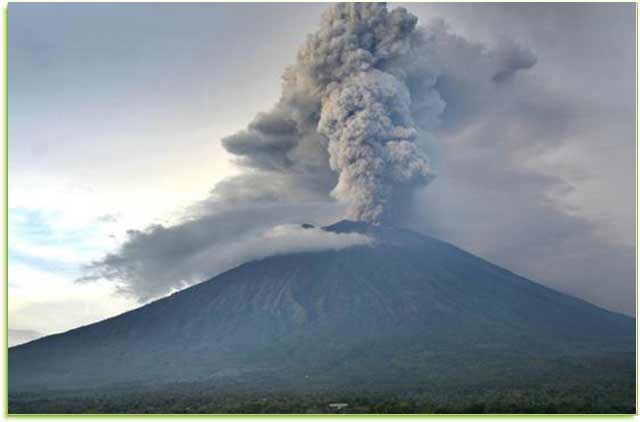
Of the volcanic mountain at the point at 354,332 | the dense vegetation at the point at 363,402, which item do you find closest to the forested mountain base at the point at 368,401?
the dense vegetation at the point at 363,402

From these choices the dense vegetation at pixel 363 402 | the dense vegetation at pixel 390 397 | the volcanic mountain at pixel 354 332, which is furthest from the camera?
the volcanic mountain at pixel 354 332

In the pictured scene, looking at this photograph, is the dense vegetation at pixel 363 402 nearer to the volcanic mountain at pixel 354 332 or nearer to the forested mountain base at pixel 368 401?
the forested mountain base at pixel 368 401

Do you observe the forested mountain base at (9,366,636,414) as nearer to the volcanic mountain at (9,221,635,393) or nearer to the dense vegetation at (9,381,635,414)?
the dense vegetation at (9,381,635,414)

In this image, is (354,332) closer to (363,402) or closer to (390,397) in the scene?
(390,397)

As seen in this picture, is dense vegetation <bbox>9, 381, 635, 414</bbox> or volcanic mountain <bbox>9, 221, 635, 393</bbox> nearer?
dense vegetation <bbox>9, 381, 635, 414</bbox>

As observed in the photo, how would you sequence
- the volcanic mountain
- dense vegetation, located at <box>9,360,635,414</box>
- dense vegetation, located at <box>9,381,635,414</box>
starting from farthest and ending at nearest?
1. the volcanic mountain
2. dense vegetation, located at <box>9,360,635,414</box>
3. dense vegetation, located at <box>9,381,635,414</box>

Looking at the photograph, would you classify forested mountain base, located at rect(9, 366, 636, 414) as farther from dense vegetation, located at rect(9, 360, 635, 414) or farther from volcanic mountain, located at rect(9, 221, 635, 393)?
volcanic mountain, located at rect(9, 221, 635, 393)

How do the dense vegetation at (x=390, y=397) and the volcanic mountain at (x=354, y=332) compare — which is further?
the volcanic mountain at (x=354, y=332)

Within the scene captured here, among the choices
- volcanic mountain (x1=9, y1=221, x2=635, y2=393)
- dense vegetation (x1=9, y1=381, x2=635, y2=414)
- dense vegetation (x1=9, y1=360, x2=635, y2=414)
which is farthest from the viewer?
volcanic mountain (x1=9, y1=221, x2=635, y2=393)

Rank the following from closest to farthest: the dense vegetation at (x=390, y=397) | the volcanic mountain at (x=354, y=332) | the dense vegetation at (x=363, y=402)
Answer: the dense vegetation at (x=363, y=402) → the dense vegetation at (x=390, y=397) → the volcanic mountain at (x=354, y=332)

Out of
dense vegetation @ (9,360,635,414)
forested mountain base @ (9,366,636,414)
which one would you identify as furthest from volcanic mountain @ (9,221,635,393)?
forested mountain base @ (9,366,636,414)
